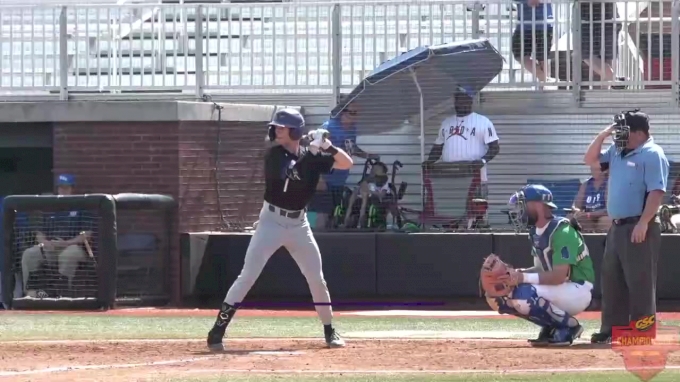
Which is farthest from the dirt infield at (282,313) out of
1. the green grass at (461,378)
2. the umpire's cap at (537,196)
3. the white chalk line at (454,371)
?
the green grass at (461,378)

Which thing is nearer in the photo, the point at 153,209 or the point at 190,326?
the point at 190,326

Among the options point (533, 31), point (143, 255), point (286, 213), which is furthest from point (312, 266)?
point (533, 31)

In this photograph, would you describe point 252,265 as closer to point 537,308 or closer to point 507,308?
point 507,308

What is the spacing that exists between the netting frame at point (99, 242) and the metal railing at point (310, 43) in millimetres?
2567

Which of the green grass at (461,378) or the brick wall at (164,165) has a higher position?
the brick wall at (164,165)

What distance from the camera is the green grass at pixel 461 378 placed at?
295 inches

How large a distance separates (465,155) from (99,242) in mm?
4365

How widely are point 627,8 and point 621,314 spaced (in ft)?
23.5

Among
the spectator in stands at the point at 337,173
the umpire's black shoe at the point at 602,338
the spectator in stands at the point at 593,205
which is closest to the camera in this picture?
the umpire's black shoe at the point at 602,338

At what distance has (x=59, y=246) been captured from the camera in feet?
48.3

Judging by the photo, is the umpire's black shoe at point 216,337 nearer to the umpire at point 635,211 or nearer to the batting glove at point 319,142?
the batting glove at point 319,142

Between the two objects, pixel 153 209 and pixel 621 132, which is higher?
pixel 621 132

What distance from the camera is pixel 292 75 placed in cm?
1664

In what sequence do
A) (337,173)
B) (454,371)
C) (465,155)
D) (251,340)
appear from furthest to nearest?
(337,173) < (465,155) < (251,340) < (454,371)
